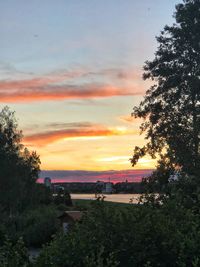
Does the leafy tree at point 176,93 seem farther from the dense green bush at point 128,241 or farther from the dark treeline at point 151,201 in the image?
the dense green bush at point 128,241

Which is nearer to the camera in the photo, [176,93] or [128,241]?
[128,241]

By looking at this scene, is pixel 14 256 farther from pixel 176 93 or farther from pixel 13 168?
pixel 13 168

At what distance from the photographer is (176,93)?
133 ft

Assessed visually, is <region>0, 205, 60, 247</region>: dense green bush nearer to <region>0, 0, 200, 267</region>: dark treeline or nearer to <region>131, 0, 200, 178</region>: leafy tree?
<region>0, 0, 200, 267</region>: dark treeline

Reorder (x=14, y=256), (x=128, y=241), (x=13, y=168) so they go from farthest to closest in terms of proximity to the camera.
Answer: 1. (x=13, y=168)
2. (x=128, y=241)
3. (x=14, y=256)

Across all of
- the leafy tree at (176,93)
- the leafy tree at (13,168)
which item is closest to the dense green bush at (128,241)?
the leafy tree at (176,93)

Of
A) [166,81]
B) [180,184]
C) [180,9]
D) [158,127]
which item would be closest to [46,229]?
[158,127]

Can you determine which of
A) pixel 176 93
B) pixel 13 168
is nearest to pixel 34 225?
pixel 13 168

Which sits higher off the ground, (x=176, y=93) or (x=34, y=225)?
(x=176, y=93)

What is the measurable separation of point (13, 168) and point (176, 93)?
16.5 meters

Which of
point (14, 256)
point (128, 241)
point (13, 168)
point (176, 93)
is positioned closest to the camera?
point (14, 256)

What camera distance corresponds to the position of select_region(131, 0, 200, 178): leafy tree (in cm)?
3947

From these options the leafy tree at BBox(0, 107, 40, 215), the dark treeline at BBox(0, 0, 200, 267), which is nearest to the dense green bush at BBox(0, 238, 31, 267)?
the dark treeline at BBox(0, 0, 200, 267)

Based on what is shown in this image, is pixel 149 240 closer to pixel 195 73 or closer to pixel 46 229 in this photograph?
pixel 195 73
